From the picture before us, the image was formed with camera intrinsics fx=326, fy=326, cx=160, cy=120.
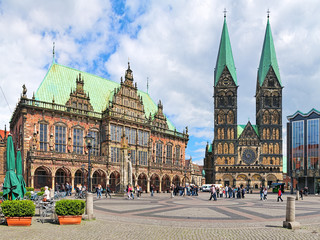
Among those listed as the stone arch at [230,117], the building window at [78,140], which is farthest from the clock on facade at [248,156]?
the building window at [78,140]

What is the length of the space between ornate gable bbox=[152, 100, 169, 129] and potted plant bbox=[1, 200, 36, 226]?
1896 inches

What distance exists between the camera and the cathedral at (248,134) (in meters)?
88.8

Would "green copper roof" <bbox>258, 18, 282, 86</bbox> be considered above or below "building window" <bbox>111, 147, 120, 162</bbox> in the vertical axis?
above

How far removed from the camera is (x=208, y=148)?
353ft

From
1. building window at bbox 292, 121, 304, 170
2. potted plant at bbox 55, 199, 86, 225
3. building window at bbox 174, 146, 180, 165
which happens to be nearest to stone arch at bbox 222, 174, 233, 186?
building window at bbox 292, 121, 304, 170

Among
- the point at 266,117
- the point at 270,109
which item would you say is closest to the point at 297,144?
the point at 266,117

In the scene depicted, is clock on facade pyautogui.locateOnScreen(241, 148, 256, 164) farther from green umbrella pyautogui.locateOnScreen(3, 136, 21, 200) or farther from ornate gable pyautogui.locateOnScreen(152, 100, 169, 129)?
green umbrella pyautogui.locateOnScreen(3, 136, 21, 200)

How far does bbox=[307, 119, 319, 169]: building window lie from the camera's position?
65.7 m

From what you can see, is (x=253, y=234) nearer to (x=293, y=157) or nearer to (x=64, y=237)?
(x=64, y=237)

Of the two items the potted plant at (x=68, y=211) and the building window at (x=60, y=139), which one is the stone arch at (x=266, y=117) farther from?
the potted plant at (x=68, y=211)

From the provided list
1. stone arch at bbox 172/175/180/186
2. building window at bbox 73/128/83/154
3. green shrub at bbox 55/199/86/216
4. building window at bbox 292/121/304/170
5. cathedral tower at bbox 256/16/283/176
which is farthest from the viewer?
cathedral tower at bbox 256/16/283/176

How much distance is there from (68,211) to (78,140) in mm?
33702

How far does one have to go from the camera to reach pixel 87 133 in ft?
154

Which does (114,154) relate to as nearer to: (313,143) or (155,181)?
(155,181)
